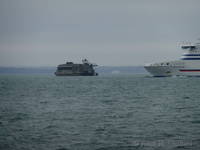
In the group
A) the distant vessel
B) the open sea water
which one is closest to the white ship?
the distant vessel

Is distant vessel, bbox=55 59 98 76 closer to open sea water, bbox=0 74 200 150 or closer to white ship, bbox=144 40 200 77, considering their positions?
white ship, bbox=144 40 200 77

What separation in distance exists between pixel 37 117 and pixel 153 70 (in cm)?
8818

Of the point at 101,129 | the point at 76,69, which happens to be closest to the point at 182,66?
the point at 76,69

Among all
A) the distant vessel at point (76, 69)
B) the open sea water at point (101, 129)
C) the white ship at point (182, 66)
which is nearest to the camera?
the open sea water at point (101, 129)

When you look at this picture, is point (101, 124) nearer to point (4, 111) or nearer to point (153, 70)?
point (4, 111)

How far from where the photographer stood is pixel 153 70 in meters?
121

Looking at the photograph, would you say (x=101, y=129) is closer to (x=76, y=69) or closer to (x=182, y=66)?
(x=182, y=66)

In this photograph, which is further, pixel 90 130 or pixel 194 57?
pixel 194 57

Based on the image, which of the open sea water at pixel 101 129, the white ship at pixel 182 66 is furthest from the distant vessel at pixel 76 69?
the open sea water at pixel 101 129

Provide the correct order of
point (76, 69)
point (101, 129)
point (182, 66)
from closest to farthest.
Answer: point (101, 129), point (182, 66), point (76, 69)

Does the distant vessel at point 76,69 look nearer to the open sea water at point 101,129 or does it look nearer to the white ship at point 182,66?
the white ship at point 182,66

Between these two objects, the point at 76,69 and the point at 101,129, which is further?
the point at 76,69

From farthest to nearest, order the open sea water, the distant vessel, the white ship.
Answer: the distant vessel < the white ship < the open sea water

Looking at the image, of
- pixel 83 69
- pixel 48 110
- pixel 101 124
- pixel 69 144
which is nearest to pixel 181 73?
pixel 83 69
